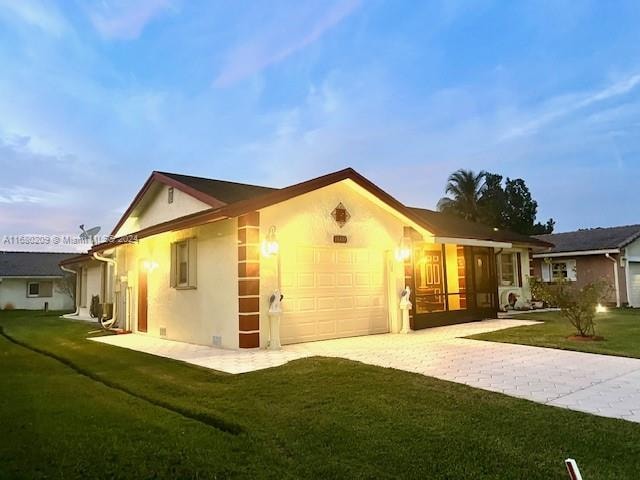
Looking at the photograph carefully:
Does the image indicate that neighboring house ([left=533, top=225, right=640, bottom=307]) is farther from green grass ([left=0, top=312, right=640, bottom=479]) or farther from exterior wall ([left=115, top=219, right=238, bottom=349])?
green grass ([left=0, top=312, right=640, bottom=479])

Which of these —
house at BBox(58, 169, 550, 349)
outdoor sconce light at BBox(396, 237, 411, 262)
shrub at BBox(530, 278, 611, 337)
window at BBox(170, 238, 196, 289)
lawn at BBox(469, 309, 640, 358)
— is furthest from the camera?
outdoor sconce light at BBox(396, 237, 411, 262)

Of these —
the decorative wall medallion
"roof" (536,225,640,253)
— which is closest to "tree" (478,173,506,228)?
"roof" (536,225,640,253)

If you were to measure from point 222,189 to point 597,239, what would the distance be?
18511 millimetres

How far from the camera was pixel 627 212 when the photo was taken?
5250 centimetres

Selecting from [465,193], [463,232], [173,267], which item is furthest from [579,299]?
[465,193]

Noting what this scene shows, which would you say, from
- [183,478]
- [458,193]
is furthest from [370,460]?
[458,193]

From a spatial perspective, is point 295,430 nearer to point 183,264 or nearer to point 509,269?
point 183,264

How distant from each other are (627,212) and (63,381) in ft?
199

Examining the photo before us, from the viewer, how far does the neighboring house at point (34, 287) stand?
94.5 ft

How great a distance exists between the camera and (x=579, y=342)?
9.22m

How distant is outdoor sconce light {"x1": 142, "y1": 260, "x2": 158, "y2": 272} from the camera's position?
40.7 feet

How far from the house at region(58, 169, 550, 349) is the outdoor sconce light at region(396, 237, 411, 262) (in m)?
0.03

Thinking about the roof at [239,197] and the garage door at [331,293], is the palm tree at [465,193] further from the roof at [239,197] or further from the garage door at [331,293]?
the garage door at [331,293]

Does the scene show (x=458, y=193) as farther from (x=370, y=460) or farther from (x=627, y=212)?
(x=370, y=460)
